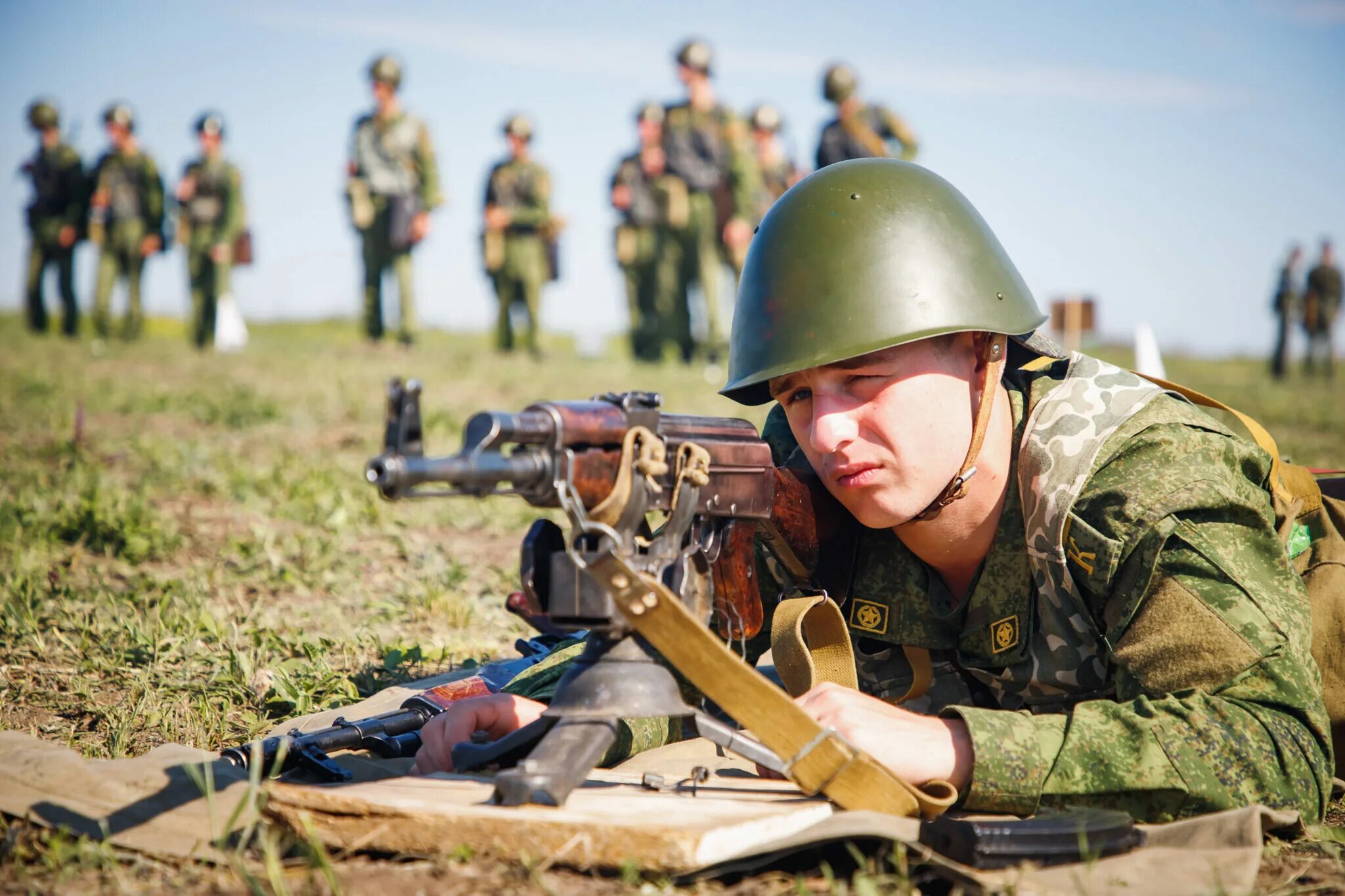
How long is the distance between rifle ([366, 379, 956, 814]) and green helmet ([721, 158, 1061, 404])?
35cm

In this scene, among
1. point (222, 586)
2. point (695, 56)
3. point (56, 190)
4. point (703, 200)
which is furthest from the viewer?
point (56, 190)

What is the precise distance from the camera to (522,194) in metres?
18.7

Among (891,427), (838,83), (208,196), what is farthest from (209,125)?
(891,427)

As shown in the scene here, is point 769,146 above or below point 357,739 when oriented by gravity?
above

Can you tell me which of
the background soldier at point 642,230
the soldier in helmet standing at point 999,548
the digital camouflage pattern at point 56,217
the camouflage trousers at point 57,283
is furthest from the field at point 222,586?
the digital camouflage pattern at point 56,217

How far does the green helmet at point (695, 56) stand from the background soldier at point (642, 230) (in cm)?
124

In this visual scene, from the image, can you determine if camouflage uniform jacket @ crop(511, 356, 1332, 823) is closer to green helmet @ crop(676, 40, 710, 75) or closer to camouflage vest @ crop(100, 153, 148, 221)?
green helmet @ crop(676, 40, 710, 75)

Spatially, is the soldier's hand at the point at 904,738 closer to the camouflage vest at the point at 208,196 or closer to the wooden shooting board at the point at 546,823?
the wooden shooting board at the point at 546,823

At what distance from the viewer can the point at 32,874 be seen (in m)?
2.30

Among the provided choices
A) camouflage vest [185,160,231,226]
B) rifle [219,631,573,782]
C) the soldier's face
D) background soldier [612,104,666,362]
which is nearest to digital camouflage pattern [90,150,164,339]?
camouflage vest [185,160,231,226]

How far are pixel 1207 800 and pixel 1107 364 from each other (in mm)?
1112

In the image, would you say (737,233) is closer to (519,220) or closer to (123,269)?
(519,220)

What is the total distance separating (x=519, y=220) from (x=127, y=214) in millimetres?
6567

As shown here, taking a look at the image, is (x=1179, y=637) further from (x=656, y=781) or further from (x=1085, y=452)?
(x=656, y=781)
